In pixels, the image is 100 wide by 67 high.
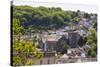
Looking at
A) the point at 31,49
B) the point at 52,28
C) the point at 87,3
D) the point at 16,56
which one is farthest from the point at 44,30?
the point at 87,3

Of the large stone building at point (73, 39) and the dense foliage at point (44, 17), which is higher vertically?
the dense foliage at point (44, 17)

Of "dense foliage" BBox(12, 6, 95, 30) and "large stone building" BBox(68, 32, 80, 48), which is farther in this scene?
"large stone building" BBox(68, 32, 80, 48)

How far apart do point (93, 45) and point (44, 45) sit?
23.9 inches

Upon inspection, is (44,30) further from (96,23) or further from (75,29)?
(96,23)

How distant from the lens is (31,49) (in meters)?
2.38

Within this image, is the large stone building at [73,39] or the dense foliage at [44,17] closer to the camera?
the dense foliage at [44,17]

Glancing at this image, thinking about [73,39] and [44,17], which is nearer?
[44,17]

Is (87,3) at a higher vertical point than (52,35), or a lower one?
higher

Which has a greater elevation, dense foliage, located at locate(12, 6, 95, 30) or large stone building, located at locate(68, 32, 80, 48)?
dense foliage, located at locate(12, 6, 95, 30)

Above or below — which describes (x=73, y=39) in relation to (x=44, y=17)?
below

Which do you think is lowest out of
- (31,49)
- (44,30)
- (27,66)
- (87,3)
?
(27,66)

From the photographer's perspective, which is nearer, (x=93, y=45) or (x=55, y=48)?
(x=55, y=48)
